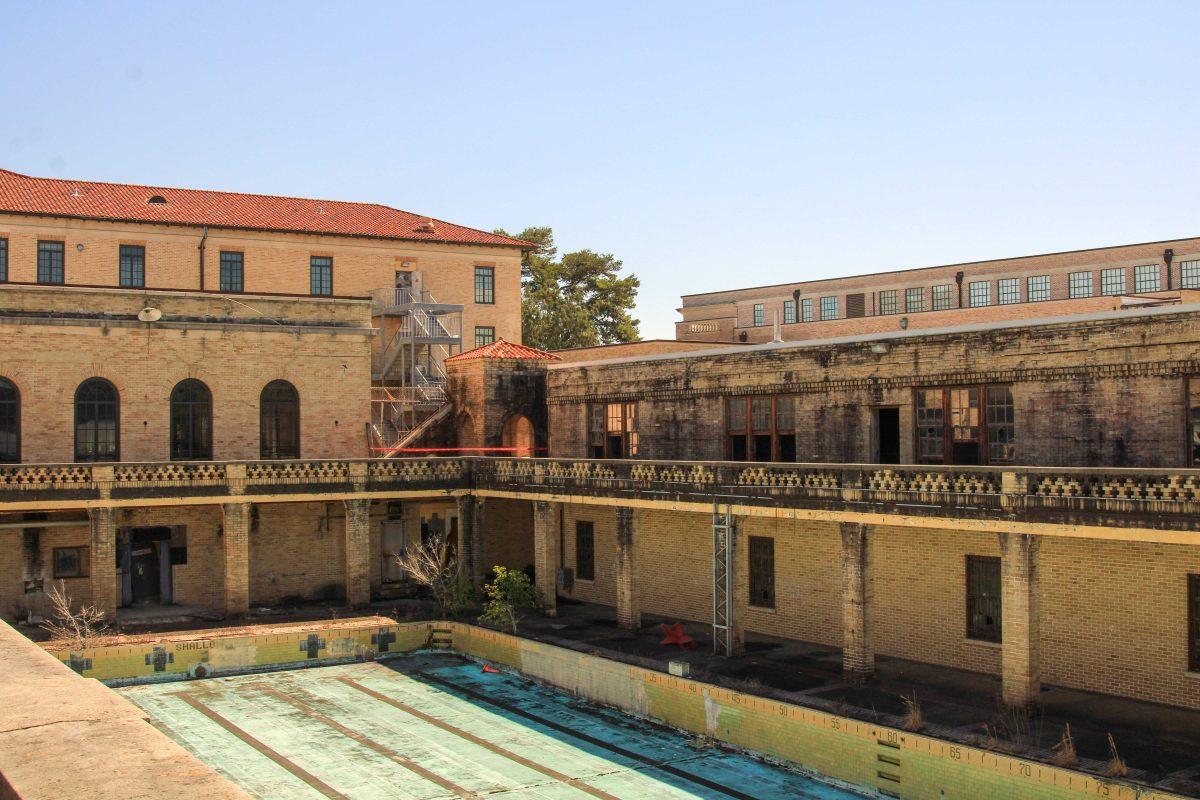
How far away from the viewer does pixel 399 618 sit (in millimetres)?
31078

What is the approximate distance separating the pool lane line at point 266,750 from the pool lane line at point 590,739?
17.2ft

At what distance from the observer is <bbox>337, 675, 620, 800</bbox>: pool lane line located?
62.4ft

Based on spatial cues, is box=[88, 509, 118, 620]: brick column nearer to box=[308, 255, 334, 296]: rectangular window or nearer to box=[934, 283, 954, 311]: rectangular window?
box=[308, 255, 334, 296]: rectangular window

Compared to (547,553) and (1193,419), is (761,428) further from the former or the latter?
(1193,419)

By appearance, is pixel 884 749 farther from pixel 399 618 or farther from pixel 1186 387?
pixel 399 618

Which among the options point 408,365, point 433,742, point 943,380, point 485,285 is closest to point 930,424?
point 943,380

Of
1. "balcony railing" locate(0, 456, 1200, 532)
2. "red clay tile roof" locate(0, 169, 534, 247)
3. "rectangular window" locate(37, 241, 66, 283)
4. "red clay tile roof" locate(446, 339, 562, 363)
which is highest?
"red clay tile roof" locate(0, 169, 534, 247)

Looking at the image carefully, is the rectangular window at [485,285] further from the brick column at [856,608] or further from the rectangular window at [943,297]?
the brick column at [856,608]

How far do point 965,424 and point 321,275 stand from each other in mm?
25211

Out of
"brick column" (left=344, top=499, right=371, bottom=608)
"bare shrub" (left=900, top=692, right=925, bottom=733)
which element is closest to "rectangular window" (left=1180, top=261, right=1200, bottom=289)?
"bare shrub" (left=900, top=692, right=925, bottom=733)

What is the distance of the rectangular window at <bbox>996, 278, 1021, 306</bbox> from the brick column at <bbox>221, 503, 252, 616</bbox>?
113ft

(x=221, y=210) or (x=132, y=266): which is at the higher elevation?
(x=221, y=210)

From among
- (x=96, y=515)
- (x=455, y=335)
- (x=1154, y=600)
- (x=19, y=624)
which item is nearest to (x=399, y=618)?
(x=96, y=515)

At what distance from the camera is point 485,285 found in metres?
44.4
